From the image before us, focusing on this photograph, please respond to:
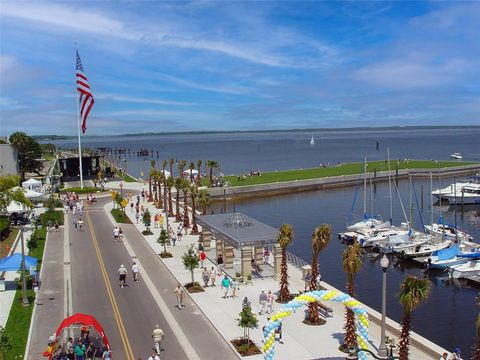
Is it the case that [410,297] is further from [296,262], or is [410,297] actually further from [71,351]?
[296,262]

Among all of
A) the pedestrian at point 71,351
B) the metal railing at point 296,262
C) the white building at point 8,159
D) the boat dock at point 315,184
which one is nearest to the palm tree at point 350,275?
the pedestrian at point 71,351

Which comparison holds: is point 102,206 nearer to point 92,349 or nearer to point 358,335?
point 92,349

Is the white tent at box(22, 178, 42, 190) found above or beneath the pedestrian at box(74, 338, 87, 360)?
above

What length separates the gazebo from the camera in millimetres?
33188

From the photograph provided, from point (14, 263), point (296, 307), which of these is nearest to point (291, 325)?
point (296, 307)

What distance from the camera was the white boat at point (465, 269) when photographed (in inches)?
1569

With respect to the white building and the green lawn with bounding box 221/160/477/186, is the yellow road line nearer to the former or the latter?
the white building

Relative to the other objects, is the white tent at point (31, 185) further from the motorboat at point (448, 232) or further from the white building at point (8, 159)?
the motorboat at point (448, 232)

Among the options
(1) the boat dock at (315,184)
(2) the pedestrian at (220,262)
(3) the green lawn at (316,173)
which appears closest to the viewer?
(2) the pedestrian at (220,262)

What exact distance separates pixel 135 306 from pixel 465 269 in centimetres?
2588

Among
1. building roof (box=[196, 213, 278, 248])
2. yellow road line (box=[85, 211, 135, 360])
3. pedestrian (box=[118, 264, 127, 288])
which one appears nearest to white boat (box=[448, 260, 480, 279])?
building roof (box=[196, 213, 278, 248])

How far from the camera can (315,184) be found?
307ft

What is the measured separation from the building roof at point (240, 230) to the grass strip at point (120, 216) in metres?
17.9

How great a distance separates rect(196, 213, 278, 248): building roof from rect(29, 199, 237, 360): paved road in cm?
456
